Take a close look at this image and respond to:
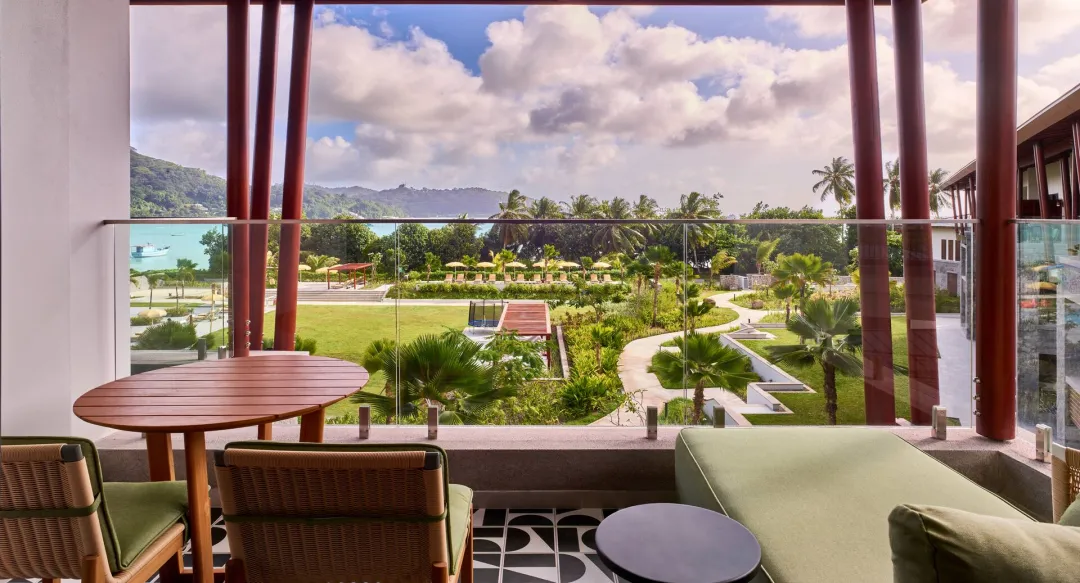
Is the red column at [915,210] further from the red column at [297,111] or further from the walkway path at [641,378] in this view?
the red column at [297,111]

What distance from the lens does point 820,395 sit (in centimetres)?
310

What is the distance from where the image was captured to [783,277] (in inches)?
118

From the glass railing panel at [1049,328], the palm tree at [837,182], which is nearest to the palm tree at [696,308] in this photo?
the glass railing panel at [1049,328]

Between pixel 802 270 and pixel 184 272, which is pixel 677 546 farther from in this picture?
pixel 184 272

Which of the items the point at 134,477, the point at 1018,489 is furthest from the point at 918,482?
the point at 134,477

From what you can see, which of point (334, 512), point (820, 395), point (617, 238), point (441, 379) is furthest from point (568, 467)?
point (334, 512)

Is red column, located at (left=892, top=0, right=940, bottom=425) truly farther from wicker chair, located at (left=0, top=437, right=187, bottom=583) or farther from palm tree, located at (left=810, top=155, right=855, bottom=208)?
palm tree, located at (left=810, top=155, right=855, bottom=208)

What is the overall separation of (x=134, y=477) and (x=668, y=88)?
2368cm

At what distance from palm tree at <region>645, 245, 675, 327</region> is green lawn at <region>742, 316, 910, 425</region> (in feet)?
1.70

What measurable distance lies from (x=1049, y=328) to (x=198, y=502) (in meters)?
3.47

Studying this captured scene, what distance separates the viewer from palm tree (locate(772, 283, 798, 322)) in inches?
118

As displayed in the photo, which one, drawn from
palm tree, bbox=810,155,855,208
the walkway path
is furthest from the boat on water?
palm tree, bbox=810,155,855,208

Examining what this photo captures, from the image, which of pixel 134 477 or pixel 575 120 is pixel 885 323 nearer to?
pixel 134 477

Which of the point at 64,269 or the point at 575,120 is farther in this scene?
the point at 575,120
